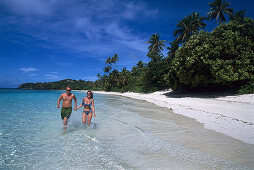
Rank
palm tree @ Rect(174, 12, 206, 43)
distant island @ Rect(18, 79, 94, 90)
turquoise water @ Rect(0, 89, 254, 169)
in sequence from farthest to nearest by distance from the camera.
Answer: distant island @ Rect(18, 79, 94, 90)
palm tree @ Rect(174, 12, 206, 43)
turquoise water @ Rect(0, 89, 254, 169)

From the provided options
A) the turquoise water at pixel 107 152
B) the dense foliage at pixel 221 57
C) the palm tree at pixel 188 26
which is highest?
the palm tree at pixel 188 26

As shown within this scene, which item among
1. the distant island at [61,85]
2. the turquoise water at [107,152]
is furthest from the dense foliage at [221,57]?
the distant island at [61,85]

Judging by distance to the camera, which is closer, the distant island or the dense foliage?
the dense foliage

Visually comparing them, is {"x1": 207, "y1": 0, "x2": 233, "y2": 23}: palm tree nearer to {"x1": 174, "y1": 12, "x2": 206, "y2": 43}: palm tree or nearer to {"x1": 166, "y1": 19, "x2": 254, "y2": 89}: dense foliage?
{"x1": 174, "y1": 12, "x2": 206, "y2": 43}: palm tree

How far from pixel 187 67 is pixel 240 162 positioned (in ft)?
48.1

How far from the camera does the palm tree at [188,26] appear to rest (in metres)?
29.7

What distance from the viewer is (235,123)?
590cm

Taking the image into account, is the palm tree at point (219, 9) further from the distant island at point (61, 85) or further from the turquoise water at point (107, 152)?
the distant island at point (61, 85)

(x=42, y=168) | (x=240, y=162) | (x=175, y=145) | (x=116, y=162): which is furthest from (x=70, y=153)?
(x=240, y=162)

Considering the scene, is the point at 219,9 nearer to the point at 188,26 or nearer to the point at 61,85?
the point at 188,26

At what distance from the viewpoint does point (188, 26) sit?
97.8ft

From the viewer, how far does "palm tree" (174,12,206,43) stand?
29.7 m

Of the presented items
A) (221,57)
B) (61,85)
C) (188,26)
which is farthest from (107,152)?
(61,85)

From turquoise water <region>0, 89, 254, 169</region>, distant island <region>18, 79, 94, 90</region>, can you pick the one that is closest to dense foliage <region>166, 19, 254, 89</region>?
turquoise water <region>0, 89, 254, 169</region>
